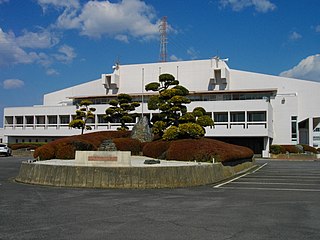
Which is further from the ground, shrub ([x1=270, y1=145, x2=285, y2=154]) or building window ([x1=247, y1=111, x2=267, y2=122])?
building window ([x1=247, y1=111, x2=267, y2=122])

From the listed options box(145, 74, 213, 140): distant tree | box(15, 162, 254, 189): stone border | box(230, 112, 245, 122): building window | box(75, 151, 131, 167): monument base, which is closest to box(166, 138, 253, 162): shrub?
box(145, 74, 213, 140): distant tree

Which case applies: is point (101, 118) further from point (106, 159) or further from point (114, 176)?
point (114, 176)

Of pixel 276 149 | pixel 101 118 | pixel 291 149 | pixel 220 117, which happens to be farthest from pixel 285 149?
pixel 101 118

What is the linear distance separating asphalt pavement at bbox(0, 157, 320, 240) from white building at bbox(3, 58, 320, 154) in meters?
31.6

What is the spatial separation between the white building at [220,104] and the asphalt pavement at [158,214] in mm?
31579

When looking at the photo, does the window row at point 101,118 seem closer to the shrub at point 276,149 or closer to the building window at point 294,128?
the shrub at point 276,149

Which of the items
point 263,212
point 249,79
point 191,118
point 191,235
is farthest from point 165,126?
point 249,79

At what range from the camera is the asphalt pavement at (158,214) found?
263 inches

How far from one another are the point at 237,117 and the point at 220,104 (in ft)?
9.11

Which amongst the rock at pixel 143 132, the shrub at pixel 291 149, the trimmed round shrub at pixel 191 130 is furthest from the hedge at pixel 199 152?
the shrub at pixel 291 149

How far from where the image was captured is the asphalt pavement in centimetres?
669

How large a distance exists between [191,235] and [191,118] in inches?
725

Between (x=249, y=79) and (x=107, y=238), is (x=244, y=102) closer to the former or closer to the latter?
(x=249, y=79)

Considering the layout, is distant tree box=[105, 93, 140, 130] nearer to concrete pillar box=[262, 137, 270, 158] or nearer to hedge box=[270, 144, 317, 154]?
concrete pillar box=[262, 137, 270, 158]
